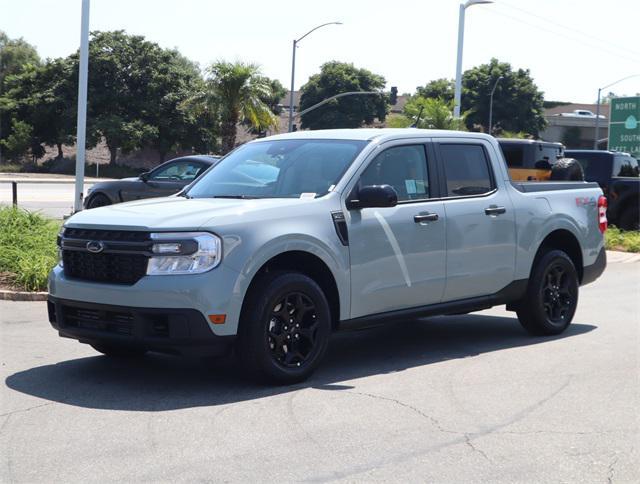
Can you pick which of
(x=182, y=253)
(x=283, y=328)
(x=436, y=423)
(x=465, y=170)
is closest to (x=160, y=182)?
(x=465, y=170)

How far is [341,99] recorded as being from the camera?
8994 cm

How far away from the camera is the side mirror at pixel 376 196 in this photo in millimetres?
7051

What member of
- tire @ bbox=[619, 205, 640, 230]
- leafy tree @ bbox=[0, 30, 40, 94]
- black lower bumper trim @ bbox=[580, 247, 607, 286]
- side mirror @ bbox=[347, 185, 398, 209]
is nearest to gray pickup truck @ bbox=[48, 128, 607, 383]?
side mirror @ bbox=[347, 185, 398, 209]

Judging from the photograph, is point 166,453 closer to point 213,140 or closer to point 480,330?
point 480,330

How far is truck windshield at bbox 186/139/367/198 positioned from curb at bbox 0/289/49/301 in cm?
369

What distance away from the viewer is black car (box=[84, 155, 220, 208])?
62.4 feet

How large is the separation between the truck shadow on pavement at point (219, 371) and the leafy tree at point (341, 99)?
77934 millimetres

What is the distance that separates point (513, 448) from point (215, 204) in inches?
112

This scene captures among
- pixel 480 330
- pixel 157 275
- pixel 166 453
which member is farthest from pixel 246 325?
pixel 480 330

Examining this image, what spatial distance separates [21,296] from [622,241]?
13.0 m

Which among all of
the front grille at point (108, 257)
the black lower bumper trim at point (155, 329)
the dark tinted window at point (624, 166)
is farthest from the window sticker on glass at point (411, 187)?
the dark tinted window at point (624, 166)

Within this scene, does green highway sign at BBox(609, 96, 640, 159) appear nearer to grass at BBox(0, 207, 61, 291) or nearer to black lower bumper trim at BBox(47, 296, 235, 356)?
grass at BBox(0, 207, 61, 291)

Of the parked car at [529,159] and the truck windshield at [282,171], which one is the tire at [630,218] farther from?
the truck windshield at [282,171]

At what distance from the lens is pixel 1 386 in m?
6.72
